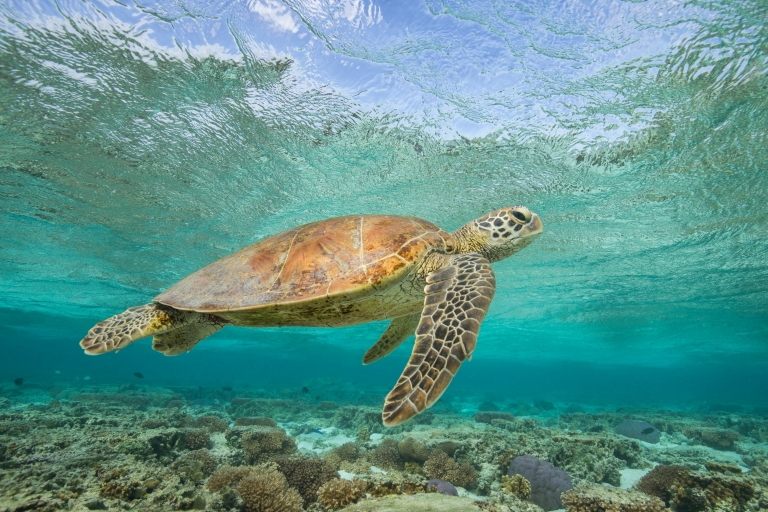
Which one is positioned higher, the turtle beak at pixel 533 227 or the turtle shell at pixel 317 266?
the turtle beak at pixel 533 227

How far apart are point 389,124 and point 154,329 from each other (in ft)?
22.1

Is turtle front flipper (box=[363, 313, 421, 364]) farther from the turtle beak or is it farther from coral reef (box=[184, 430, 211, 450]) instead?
coral reef (box=[184, 430, 211, 450])

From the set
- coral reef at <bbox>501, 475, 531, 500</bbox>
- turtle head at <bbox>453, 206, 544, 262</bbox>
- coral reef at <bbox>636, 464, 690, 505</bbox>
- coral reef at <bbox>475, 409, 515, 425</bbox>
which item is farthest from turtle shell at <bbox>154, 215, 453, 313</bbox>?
coral reef at <bbox>475, 409, 515, 425</bbox>

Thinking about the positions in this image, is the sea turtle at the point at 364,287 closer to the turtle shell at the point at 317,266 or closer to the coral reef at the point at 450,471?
the turtle shell at the point at 317,266

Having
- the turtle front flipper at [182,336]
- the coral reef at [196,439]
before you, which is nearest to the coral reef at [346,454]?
the coral reef at [196,439]

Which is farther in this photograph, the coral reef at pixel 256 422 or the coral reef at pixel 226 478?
the coral reef at pixel 256 422

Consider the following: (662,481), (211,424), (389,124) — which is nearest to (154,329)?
(211,424)

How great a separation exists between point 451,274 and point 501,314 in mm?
23697

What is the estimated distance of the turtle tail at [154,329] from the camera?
4.27m

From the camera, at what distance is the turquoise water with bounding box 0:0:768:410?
617 centimetres

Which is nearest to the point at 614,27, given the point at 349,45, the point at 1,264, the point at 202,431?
the point at 349,45

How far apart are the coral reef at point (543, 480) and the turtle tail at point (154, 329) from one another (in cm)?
555

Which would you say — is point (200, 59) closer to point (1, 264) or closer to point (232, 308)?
point (232, 308)

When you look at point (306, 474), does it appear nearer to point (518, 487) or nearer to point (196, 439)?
point (196, 439)
